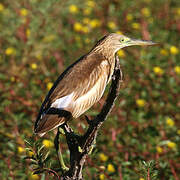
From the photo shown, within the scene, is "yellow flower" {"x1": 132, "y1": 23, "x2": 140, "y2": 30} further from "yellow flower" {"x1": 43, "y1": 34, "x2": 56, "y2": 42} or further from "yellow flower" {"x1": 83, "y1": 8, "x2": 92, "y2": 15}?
"yellow flower" {"x1": 43, "y1": 34, "x2": 56, "y2": 42}

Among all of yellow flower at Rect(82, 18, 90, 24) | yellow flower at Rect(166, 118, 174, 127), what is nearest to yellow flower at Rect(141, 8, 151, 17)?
yellow flower at Rect(82, 18, 90, 24)

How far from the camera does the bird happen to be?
7.27ft

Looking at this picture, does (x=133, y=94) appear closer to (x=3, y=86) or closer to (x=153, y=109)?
(x=153, y=109)

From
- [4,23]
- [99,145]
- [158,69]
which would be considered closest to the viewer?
[99,145]

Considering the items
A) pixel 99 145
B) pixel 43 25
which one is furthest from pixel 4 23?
pixel 99 145

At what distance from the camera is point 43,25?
4066mm

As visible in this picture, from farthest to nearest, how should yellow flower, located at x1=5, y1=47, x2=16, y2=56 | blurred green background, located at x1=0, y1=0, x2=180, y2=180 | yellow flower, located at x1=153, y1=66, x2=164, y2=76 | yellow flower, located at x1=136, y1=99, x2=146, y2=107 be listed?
yellow flower, located at x1=5, y1=47, x2=16, y2=56 < yellow flower, located at x1=153, y1=66, x2=164, y2=76 < yellow flower, located at x1=136, y1=99, x2=146, y2=107 < blurred green background, located at x1=0, y1=0, x2=180, y2=180

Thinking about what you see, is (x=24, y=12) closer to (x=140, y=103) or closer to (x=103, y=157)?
(x=140, y=103)

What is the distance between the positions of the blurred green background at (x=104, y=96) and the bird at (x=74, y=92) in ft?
0.71

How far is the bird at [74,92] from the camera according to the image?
7.27 ft

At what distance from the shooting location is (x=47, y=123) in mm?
2176

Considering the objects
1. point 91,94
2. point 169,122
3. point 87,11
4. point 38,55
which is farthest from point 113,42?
point 87,11

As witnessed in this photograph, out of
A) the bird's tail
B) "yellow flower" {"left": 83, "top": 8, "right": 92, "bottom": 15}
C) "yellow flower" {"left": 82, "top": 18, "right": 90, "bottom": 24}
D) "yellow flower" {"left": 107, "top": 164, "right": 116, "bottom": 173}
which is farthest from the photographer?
"yellow flower" {"left": 83, "top": 8, "right": 92, "bottom": 15}

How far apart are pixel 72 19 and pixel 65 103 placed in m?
2.93
